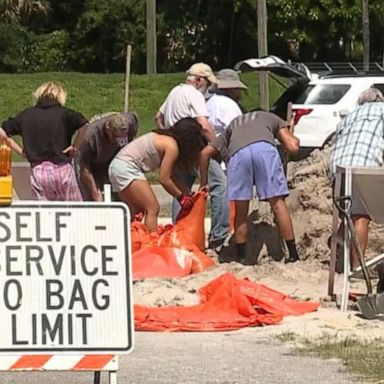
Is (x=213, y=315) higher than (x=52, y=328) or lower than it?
lower

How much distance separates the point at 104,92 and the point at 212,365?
30.4 m

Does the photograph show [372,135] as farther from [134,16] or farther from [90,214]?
[134,16]

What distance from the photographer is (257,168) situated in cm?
1124

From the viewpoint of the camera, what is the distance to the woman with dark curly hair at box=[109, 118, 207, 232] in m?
11.5

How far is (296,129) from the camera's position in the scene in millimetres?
22016

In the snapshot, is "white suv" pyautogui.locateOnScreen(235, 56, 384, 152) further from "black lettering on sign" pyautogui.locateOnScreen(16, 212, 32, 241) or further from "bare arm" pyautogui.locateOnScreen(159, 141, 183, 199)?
"black lettering on sign" pyautogui.locateOnScreen(16, 212, 32, 241)

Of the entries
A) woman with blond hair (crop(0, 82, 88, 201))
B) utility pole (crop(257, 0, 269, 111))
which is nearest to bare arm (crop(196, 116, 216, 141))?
woman with blond hair (crop(0, 82, 88, 201))

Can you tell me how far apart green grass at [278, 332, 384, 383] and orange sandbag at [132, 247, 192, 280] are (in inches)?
90.9

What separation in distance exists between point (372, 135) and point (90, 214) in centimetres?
440

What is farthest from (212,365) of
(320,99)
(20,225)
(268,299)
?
(320,99)

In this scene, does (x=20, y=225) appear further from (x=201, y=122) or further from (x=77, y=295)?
(x=201, y=122)

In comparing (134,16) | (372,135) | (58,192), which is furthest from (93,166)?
(134,16)

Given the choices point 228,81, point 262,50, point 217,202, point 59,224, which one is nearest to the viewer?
point 59,224

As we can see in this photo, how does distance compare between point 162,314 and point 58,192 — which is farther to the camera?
point 58,192
